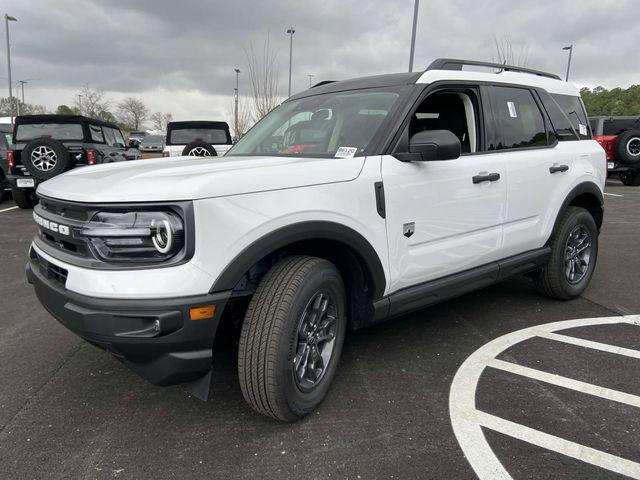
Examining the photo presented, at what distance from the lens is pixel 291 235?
2305 mm

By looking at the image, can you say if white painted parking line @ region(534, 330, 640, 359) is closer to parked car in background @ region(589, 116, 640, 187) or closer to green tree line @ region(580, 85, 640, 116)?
parked car in background @ region(589, 116, 640, 187)

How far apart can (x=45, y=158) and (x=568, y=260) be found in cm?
832

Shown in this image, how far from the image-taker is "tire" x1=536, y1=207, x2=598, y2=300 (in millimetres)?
4129

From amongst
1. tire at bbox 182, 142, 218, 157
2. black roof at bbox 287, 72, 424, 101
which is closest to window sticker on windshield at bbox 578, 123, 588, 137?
black roof at bbox 287, 72, 424, 101

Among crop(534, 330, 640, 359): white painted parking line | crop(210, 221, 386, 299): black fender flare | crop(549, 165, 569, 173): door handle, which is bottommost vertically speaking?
crop(534, 330, 640, 359): white painted parking line

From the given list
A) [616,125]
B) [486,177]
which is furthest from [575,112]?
[616,125]

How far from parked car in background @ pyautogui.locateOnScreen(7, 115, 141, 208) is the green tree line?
47.5 m

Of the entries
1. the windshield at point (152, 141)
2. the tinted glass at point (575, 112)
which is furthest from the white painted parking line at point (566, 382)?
the windshield at point (152, 141)

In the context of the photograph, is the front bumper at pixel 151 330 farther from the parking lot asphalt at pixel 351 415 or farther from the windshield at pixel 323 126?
the windshield at pixel 323 126

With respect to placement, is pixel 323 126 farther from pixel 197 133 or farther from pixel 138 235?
pixel 197 133

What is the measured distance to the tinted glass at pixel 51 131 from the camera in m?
9.53

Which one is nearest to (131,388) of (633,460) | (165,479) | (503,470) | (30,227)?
(165,479)

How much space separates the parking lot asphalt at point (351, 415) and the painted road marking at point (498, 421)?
0.6 inches

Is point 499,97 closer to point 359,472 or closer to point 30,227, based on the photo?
point 359,472
